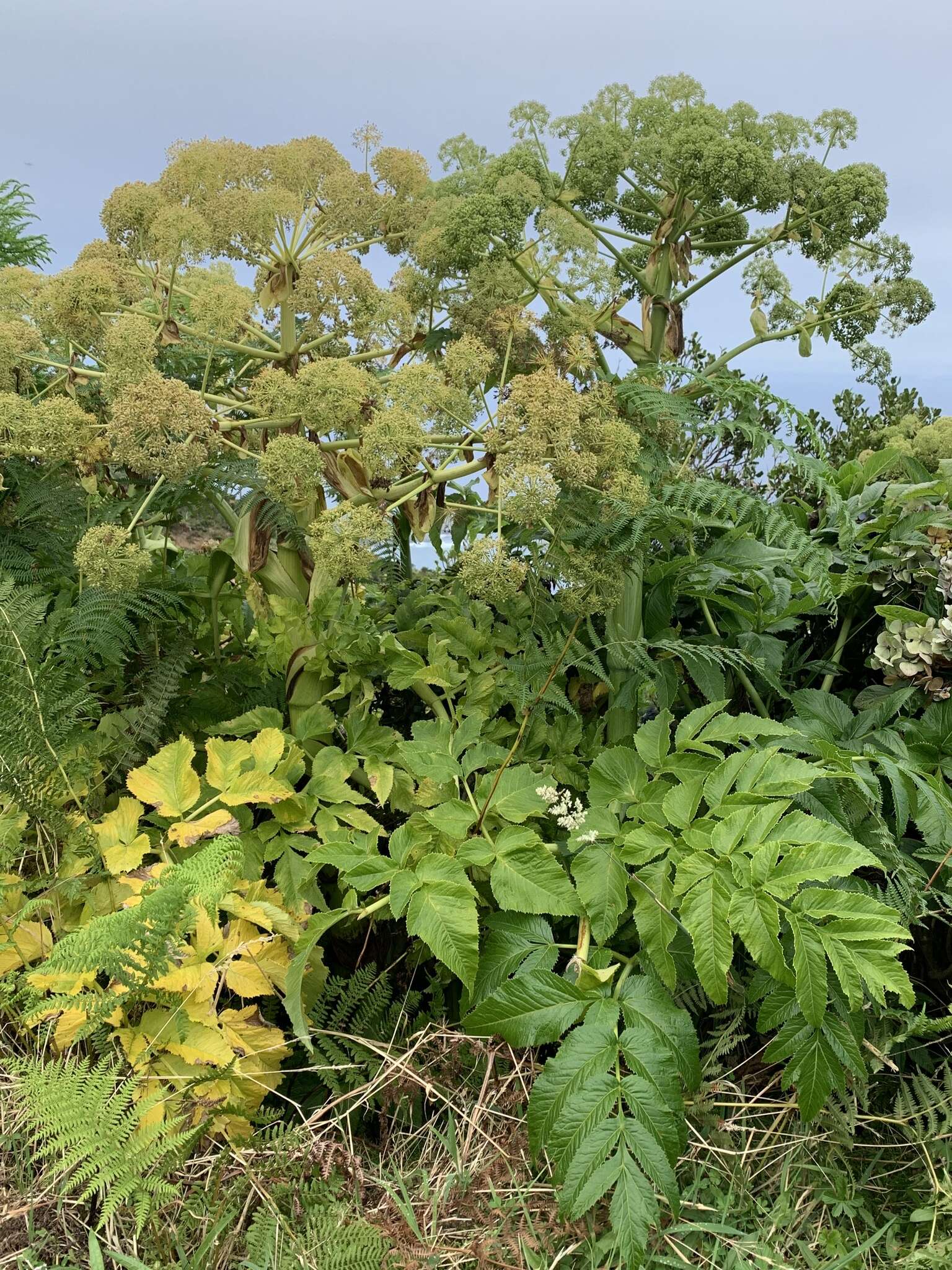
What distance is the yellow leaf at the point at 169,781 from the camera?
1960 millimetres

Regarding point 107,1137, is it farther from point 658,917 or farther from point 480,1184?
point 658,917

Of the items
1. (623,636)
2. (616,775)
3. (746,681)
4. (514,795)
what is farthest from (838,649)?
(514,795)

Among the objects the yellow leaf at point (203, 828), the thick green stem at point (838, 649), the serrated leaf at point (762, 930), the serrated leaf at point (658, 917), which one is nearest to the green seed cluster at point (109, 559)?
the yellow leaf at point (203, 828)

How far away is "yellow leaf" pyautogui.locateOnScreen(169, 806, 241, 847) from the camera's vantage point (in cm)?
189

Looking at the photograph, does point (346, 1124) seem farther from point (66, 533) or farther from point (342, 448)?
point (66, 533)

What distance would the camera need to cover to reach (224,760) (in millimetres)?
2002

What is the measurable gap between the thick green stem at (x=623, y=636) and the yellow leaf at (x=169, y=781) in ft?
2.84

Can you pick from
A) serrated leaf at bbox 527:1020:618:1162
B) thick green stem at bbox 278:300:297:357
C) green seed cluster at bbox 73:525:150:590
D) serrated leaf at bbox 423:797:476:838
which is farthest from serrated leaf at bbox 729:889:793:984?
thick green stem at bbox 278:300:297:357

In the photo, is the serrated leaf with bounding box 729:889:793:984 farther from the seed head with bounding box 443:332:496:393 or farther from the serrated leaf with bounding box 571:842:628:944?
the seed head with bounding box 443:332:496:393

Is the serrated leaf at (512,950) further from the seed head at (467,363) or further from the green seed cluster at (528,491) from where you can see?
the seed head at (467,363)

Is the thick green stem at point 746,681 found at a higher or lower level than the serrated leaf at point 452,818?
higher

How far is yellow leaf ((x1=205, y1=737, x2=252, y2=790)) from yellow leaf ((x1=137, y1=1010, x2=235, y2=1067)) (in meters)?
0.42

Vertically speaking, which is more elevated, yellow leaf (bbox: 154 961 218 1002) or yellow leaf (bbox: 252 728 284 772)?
yellow leaf (bbox: 252 728 284 772)

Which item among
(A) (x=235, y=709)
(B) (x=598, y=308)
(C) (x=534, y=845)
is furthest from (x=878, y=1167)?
(B) (x=598, y=308)
